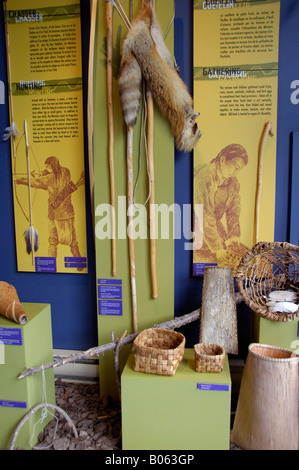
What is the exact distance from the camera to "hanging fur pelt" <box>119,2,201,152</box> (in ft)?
6.95

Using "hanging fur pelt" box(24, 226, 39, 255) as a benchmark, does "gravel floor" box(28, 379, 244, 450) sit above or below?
below

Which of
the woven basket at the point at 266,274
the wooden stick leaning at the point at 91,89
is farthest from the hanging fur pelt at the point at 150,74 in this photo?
the woven basket at the point at 266,274

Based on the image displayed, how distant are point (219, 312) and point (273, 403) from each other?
57cm

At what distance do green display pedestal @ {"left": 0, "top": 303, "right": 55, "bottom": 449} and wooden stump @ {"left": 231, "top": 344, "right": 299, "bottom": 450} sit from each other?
1220 millimetres

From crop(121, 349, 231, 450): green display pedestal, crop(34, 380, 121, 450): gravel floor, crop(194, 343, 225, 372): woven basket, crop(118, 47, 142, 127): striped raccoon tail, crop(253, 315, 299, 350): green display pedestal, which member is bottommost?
crop(34, 380, 121, 450): gravel floor

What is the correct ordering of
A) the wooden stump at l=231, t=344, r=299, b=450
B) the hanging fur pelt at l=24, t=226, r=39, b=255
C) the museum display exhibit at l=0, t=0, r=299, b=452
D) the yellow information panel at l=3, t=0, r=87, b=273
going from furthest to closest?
the hanging fur pelt at l=24, t=226, r=39, b=255 → the yellow information panel at l=3, t=0, r=87, b=273 → the museum display exhibit at l=0, t=0, r=299, b=452 → the wooden stump at l=231, t=344, r=299, b=450

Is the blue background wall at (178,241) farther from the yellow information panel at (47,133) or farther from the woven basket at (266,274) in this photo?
the woven basket at (266,274)

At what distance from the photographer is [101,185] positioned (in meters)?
→ 2.37

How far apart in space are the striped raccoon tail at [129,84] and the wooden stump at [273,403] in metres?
1.57

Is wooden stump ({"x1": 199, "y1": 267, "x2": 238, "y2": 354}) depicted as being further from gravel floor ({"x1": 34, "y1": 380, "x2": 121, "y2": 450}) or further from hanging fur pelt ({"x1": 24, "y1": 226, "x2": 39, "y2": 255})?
hanging fur pelt ({"x1": 24, "y1": 226, "x2": 39, "y2": 255})

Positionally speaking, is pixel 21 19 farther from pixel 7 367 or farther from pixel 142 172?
pixel 7 367

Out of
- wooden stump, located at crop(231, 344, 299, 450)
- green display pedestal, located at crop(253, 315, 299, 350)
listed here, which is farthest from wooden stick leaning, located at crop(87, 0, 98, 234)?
wooden stump, located at crop(231, 344, 299, 450)

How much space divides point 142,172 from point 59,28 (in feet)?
3.90
